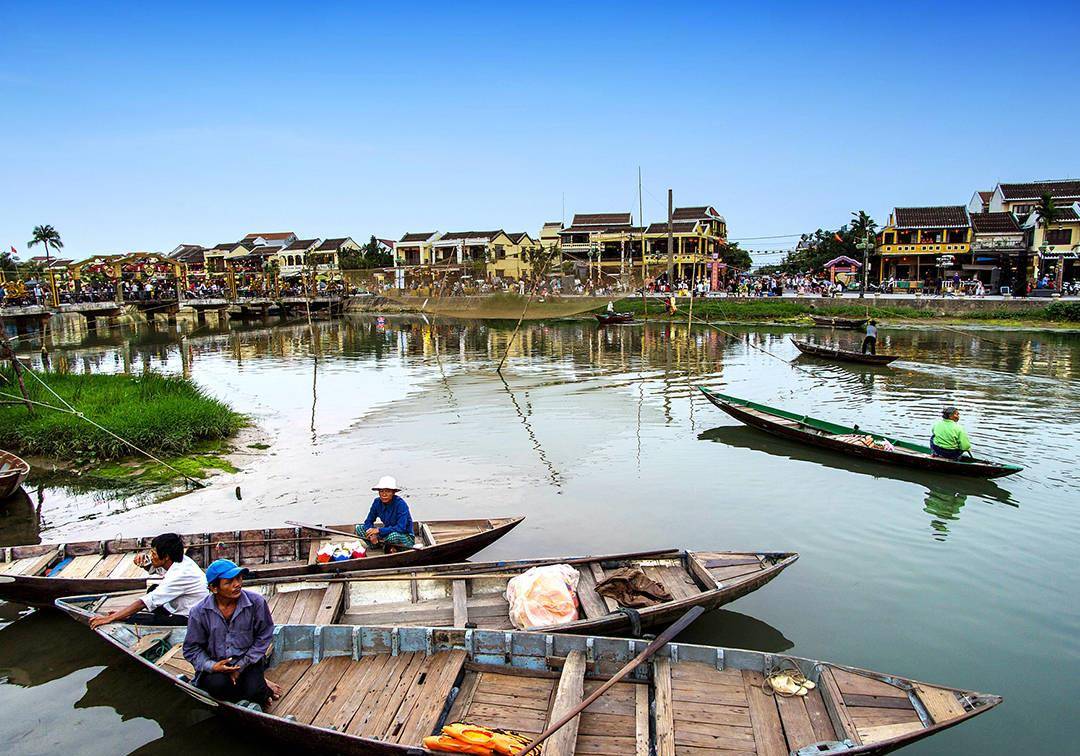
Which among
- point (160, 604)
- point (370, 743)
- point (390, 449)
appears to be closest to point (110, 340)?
point (390, 449)

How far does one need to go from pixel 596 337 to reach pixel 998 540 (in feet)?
96.4

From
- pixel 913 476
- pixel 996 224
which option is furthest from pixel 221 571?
pixel 996 224

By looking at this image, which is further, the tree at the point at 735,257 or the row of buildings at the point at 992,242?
the tree at the point at 735,257

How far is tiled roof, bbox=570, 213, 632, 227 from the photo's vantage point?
6625 cm

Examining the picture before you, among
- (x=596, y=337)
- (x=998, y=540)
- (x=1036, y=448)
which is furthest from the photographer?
(x=596, y=337)

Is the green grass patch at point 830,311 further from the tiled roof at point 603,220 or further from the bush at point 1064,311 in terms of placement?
the tiled roof at point 603,220

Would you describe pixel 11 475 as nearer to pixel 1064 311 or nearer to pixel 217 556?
pixel 217 556

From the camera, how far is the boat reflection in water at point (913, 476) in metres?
11.2

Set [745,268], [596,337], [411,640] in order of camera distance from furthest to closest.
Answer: [745,268] < [596,337] < [411,640]

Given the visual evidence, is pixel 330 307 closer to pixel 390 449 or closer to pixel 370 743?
pixel 390 449

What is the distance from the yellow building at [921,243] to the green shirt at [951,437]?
133 ft

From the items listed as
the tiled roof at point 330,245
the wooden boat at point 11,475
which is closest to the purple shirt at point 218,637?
the wooden boat at point 11,475

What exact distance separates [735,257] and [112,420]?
61.1 metres

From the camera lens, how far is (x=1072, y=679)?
6656 millimetres
